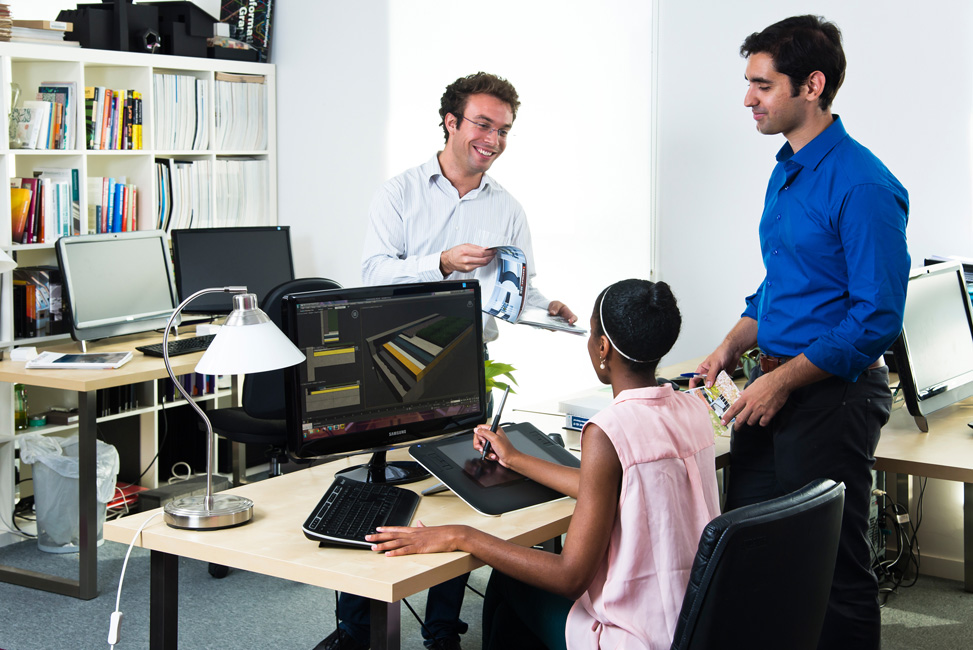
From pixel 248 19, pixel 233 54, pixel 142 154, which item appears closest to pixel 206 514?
pixel 142 154

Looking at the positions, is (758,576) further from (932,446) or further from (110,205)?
(110,205)

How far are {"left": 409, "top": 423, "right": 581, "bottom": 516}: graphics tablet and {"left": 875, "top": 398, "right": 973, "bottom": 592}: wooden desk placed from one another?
879 mm

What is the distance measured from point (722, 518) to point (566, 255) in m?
2.91

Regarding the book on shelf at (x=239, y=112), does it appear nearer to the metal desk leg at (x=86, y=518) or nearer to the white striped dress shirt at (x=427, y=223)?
the metal desk leg at (x=86, y=518)

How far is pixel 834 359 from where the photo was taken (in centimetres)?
215

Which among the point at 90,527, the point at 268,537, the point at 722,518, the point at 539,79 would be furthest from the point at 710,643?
the point at 539,79

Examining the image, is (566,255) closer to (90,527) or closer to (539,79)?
(539,79)

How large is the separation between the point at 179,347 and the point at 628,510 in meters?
2.59

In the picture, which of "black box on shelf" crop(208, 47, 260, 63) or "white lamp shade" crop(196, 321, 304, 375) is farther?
"black box on shelf" crop(208, 47, 260, 63)

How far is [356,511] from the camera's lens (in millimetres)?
1942

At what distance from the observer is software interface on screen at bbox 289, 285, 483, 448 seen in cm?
216

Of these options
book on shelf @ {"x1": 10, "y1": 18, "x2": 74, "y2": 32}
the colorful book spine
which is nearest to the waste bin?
the colorful book spine

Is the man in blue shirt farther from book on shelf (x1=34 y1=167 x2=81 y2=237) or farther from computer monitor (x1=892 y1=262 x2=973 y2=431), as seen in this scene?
book on shelf (x1=34 y1=167 x2=81 y2=237)

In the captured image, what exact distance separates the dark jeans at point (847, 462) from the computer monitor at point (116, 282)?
2.77m
